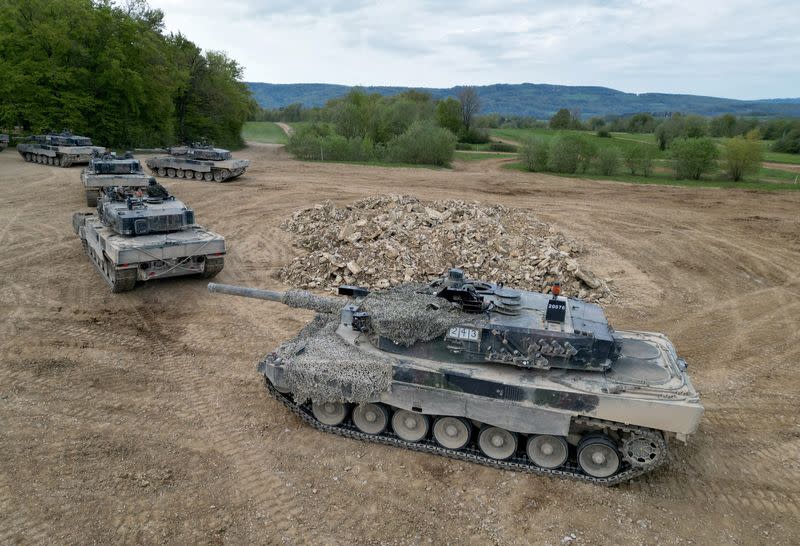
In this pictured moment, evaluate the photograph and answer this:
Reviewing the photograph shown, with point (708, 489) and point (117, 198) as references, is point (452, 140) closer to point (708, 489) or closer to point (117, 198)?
point (117, 198)

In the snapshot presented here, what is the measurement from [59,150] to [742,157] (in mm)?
36360

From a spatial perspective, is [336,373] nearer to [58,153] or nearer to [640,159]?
[58,153]

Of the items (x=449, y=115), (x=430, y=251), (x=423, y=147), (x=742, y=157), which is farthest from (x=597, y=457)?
(x=449, y=115)

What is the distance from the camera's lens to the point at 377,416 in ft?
24.5

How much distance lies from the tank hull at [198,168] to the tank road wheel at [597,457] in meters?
23.5

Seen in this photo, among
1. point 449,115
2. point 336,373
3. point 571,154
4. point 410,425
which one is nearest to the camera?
point 336,373

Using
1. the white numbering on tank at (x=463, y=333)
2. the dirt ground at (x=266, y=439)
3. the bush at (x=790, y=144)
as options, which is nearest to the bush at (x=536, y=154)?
the dirt ground at (x=266, y=439)

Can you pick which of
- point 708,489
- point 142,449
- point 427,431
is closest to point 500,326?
point 427,431

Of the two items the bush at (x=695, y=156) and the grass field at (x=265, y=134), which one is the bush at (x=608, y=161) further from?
the grass field at (x=265, y=134)

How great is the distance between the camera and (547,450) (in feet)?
22.8

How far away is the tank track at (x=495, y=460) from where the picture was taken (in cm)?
646

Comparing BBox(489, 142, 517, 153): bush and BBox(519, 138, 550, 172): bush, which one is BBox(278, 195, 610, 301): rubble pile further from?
BBox(489, 142, 517, 153): bush

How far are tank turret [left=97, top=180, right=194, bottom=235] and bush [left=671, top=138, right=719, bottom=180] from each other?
28136 mm

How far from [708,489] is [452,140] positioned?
33580 mm
